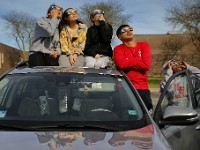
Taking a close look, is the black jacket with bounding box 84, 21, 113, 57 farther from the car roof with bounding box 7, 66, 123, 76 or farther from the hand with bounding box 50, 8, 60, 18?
the car roof with bounding box 7, 66, 123, 76

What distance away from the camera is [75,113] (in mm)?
3480

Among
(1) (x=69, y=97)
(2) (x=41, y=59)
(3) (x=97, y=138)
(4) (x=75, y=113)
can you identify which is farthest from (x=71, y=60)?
(3) (x=97, y=138)

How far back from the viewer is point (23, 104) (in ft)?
12.0

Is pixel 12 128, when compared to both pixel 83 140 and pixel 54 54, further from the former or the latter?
pixel 54 54

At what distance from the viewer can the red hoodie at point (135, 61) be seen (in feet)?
18.3

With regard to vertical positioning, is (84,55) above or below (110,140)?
above

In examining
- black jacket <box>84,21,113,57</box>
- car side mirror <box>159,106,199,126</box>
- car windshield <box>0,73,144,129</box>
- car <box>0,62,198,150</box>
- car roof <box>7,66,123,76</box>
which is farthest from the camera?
black jacket <box>84,21,113,57</box>

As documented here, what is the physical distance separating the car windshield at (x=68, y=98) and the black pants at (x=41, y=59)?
1549mm

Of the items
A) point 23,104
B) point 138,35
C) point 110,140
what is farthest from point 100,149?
point 138,35

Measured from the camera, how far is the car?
2.83 meters

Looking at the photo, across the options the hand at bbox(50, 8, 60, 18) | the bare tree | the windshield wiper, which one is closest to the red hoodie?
the hand at bbox(50, 8, 60, 18)

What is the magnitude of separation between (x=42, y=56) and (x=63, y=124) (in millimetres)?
2757

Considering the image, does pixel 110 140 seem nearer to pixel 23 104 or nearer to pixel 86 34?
pixel 23 104

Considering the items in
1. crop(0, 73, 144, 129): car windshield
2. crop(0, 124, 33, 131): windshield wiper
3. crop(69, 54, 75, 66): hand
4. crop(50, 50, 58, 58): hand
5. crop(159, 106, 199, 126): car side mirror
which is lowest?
crop(159, 106, 199, 126): car side mirror
